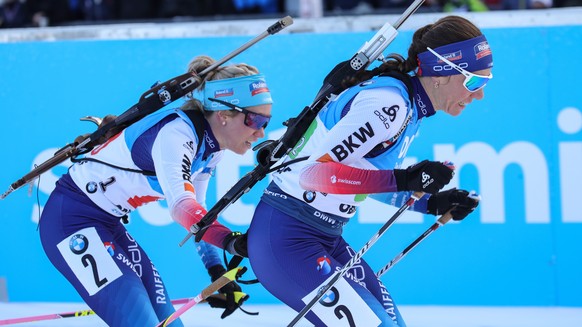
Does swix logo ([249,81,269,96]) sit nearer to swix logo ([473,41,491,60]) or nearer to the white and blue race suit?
the white and blue race suit

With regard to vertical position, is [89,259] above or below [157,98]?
below

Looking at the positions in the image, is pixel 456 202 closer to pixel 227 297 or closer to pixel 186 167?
pixel 186 167

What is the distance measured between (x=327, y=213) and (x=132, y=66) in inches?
128

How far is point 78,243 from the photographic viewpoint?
175 inches

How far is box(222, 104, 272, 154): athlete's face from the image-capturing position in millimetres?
4594

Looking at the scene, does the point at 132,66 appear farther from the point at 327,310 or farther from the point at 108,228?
the point at 327,310

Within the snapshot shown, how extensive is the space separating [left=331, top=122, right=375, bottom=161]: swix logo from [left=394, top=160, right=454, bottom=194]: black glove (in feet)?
0.59

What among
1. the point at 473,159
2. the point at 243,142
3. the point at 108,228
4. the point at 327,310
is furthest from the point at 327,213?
the point at 473,159

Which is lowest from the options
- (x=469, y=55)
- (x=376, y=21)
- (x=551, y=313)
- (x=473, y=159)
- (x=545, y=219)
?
(x=551, y=313)

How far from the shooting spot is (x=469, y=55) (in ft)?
12.9

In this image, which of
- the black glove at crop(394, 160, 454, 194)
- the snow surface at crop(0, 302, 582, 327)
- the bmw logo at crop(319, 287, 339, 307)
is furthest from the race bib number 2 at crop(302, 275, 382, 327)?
the snow surface at crop(0, 302, 582, 327)

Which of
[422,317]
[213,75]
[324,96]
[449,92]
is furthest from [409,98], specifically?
[422,317]

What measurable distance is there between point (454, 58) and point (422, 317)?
2839 millimetres

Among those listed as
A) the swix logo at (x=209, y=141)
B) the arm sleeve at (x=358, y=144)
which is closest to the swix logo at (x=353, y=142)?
the arm sleeve at (x=358, y=144)
